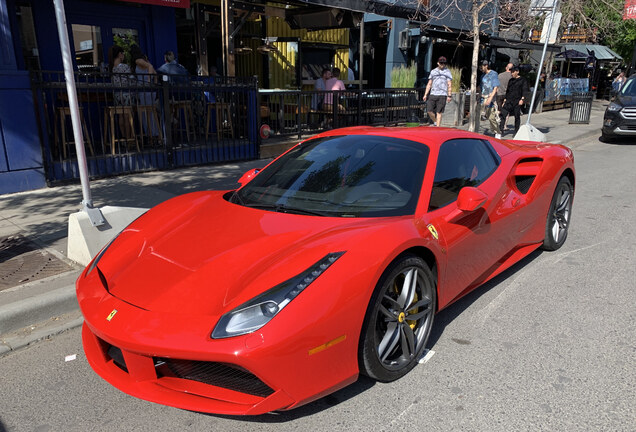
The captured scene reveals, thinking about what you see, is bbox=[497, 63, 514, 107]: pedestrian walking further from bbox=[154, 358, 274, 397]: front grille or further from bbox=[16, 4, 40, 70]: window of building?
bbox=[154, 358, 274, 397]: front grille

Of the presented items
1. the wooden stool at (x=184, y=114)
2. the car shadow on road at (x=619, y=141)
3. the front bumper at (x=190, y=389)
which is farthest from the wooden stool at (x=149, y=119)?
the car shadow on road at (x=619, y=141)

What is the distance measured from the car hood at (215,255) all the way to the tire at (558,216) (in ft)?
8.88

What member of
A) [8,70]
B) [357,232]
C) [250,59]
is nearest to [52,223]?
[8,70]

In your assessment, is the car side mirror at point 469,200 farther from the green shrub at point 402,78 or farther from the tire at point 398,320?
the green shrub at point 402,78

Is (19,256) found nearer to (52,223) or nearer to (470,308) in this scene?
(52,223)

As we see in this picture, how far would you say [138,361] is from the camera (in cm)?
231

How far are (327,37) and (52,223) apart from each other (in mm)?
13899

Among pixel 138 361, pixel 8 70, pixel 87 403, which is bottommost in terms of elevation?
pixel 87 403

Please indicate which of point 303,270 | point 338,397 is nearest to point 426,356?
point 338,397

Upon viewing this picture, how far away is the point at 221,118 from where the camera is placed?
9352 millimetres

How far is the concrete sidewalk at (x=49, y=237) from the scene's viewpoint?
3.63m

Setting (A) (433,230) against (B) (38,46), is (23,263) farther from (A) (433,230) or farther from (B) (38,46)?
(B) (38,46)

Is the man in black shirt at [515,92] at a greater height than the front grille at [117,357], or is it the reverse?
the man in black shirt at [515,92]

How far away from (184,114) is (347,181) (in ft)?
20.0
